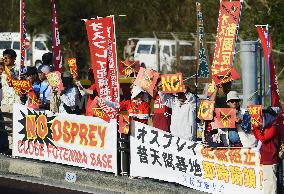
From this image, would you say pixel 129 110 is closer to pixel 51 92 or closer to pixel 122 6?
pixel 51 92

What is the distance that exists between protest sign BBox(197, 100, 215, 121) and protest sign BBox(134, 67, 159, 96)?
1301 mm

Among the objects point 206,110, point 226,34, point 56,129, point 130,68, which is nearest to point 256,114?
point 206,110

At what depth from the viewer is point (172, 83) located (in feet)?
41.3

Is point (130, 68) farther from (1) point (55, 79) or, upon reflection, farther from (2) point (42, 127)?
(2) point (42, 127)

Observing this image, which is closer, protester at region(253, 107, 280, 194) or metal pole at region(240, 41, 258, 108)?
protester at region(253, 107, 280, 194)

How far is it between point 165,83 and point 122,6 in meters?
27.2

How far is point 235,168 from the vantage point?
37.3 feet

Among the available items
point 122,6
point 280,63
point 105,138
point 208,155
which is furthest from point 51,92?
point 122,6

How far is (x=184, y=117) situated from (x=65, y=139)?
8.14 ft

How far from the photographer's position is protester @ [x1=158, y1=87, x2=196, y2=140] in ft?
41.8

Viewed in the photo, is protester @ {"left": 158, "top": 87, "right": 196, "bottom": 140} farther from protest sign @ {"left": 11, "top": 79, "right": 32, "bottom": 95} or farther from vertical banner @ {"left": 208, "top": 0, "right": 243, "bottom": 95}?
protest sign @ {"left": 11, "top": 79, "right": 32, "bottom": 95}

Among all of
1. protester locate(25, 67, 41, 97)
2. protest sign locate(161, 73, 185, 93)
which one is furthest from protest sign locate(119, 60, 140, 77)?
protester locate(25, 67, 41, 97)

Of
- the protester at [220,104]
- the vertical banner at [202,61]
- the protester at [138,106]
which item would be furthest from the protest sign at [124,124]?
the vertical banner at [202,61]

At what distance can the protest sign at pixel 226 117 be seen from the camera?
37.4 ft
